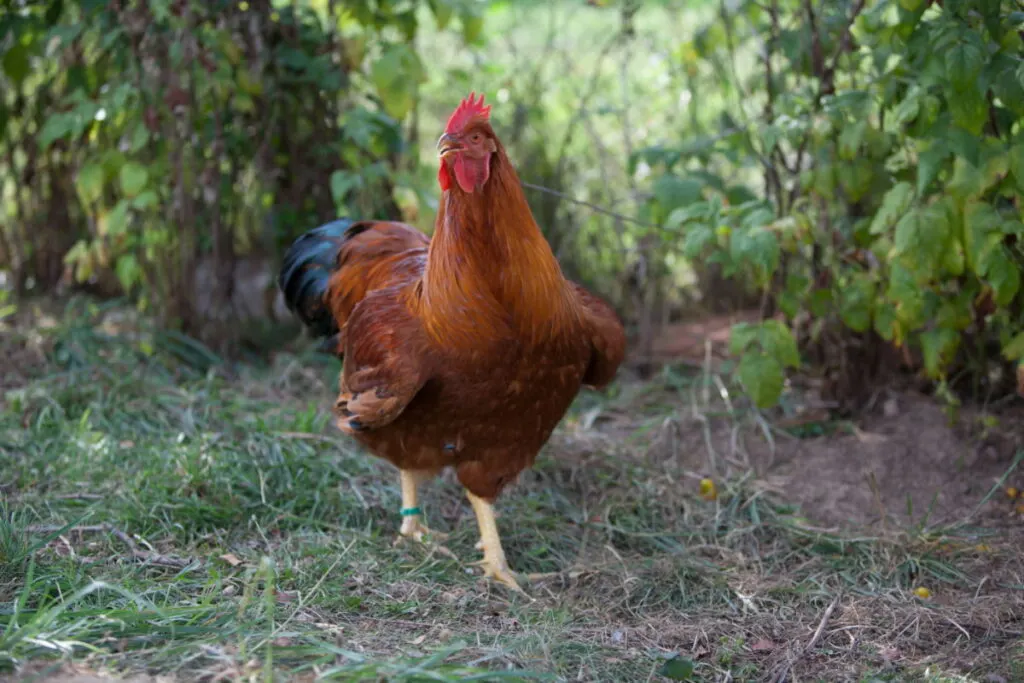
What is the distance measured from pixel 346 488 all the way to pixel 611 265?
8.43ft

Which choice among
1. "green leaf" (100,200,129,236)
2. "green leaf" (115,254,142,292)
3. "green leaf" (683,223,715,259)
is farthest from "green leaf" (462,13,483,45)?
"green leaf" (115,254,142,292)

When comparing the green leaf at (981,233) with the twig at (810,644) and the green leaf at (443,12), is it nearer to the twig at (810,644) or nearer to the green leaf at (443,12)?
the twig at (810,644)

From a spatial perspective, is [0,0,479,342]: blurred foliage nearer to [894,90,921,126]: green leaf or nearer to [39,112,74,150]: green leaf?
[39,112,74,150]: green leaf

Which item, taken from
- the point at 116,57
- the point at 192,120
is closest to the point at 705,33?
the point at 192,120

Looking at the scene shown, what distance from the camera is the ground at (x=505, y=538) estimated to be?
274cm

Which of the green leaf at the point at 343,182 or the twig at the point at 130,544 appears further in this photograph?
the green leaf at the point at 343,182

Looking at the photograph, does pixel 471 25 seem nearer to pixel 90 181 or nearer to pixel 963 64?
pixel 90 181

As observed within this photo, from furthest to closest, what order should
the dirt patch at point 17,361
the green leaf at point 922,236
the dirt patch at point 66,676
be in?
the dirt patch at point 17,361
the green leaf at point 922,236
the dirt patch at point 66,676

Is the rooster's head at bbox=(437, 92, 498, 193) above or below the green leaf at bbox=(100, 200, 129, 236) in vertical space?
above

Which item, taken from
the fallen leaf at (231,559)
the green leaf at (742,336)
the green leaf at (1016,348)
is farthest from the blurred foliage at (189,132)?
the green leaf at (1016,348)

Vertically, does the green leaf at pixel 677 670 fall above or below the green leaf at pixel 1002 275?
below

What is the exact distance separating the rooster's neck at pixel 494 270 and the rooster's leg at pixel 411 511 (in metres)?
0.82

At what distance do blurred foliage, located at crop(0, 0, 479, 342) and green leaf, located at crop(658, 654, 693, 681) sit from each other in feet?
9.84

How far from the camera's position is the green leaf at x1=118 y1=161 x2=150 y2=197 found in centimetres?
496
